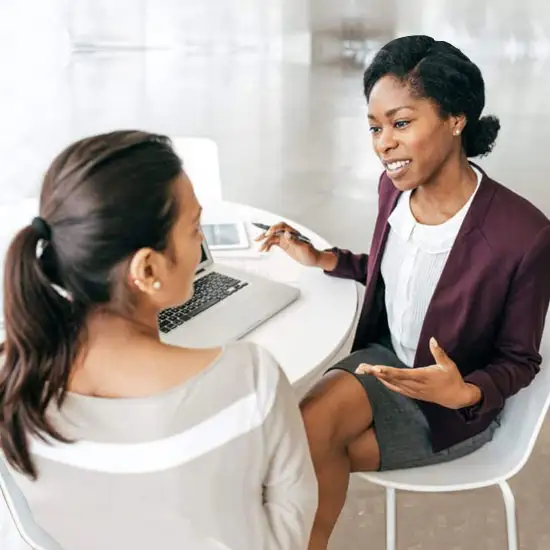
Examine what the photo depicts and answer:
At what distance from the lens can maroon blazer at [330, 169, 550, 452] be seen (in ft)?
4.59

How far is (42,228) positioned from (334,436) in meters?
0.68

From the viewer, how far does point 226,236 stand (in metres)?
1.84

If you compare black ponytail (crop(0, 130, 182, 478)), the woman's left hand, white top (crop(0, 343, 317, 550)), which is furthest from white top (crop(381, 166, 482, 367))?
black ponytail (crop(0, 130, 182, 478))

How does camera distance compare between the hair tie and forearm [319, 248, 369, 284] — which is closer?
the hair tie

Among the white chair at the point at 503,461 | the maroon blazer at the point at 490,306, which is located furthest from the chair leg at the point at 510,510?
the maroon blazer at the point at 490,306

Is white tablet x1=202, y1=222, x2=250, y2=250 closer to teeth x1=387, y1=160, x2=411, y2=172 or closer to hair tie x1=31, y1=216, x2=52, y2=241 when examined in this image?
teeth x1=387, y1=160, x2=411, y2=172

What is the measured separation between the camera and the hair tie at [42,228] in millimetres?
910

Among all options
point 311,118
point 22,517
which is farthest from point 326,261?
point 311,118

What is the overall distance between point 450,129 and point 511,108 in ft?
12.3

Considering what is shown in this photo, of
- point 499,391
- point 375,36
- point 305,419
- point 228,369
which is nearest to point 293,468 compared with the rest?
point 228,369

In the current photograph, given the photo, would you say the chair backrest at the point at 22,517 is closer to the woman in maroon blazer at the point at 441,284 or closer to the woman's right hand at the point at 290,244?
the woman in maroon blazer at the point at 441,284

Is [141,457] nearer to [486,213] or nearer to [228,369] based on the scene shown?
[228,369]

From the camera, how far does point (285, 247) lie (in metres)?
1.71

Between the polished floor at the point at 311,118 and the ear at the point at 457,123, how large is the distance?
986 millimetres
